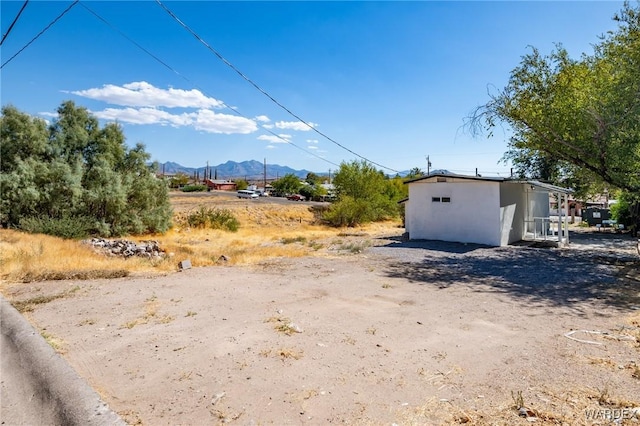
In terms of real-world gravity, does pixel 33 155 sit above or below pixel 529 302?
above

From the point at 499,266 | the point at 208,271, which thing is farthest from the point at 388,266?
the point at 208,271

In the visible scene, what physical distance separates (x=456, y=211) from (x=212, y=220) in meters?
17.8

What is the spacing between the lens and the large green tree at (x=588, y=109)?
9508mm

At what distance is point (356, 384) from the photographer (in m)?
3.76

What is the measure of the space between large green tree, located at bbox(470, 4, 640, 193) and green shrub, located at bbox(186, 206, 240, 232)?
19212 mm

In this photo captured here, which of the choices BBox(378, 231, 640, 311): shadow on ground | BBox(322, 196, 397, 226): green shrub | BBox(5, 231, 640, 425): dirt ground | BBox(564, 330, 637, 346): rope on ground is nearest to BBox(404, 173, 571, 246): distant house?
BBox(378, 231, 640, 311): shadow on ground

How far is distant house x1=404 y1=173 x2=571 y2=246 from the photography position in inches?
600

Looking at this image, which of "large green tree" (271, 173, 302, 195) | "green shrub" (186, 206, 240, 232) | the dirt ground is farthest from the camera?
"large green tree" (271, 173, 302, 195)

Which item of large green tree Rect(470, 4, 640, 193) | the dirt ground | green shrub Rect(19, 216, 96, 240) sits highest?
large green tree Rect(470, 4, 640, 193)

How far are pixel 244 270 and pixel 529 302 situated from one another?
7.25 meters

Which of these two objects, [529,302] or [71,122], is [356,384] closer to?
[529,302]

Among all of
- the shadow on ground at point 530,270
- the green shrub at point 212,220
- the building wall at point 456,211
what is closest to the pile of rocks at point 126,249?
the shadow on ground at point 530,270

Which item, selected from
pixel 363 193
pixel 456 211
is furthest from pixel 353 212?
pixel 456 211

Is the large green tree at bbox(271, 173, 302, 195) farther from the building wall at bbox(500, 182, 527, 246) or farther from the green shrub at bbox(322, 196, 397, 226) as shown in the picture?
the building wall at bbox(500, 182, 527, 246)
